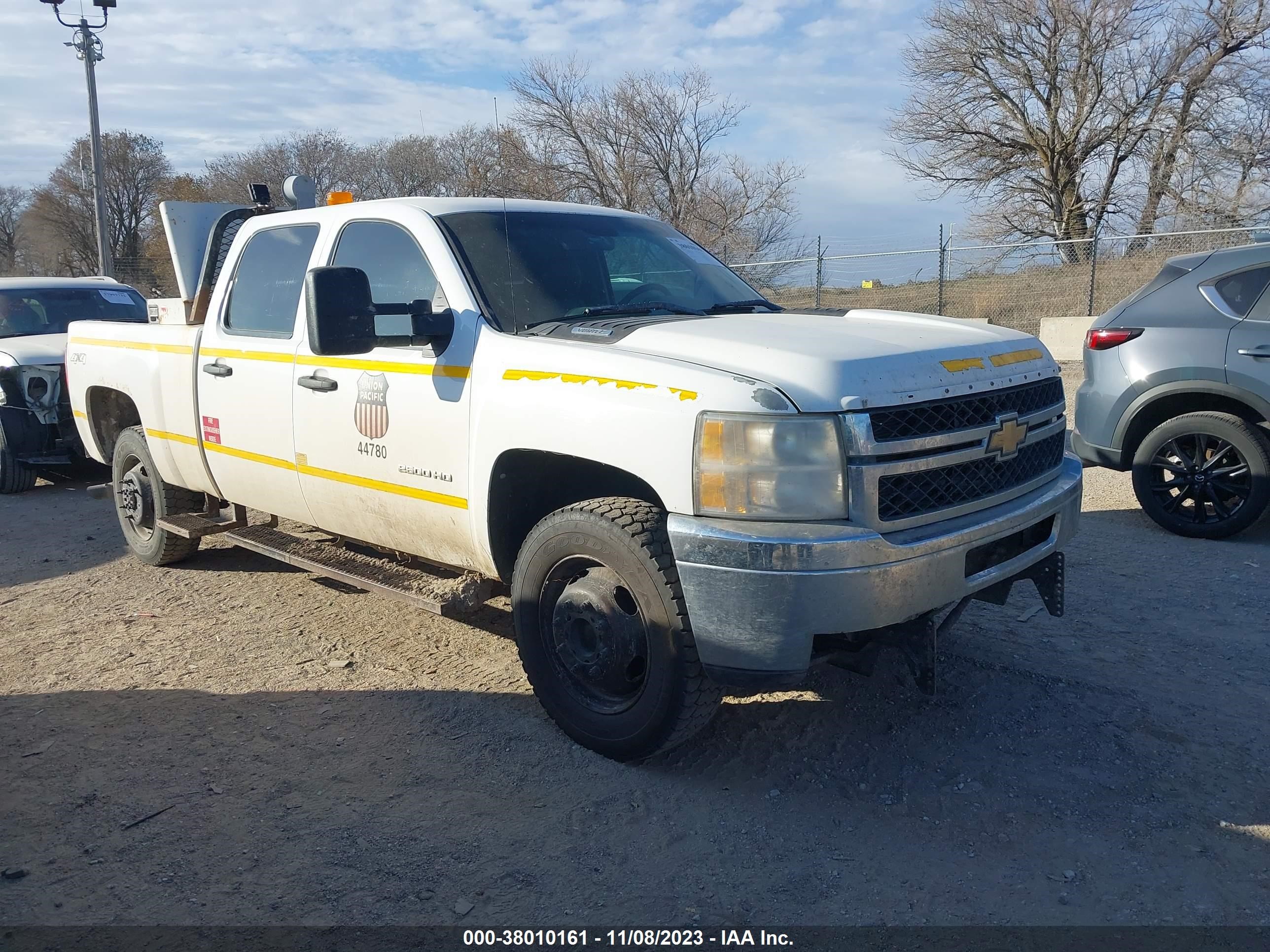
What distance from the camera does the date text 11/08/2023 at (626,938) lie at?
8.86 feet

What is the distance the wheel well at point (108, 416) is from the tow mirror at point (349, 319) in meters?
3.41

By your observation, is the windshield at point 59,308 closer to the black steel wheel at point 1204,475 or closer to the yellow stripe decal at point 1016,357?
the yellow stripe decal at point 1016,357

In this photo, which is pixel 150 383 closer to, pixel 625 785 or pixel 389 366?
pixel 389 366

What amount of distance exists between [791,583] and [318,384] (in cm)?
248

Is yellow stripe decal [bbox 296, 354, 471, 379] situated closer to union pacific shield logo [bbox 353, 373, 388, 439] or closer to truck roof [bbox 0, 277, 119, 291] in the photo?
union pacific shield logo [bbox 353, 373, 388, 439]

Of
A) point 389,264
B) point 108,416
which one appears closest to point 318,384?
point 389,264

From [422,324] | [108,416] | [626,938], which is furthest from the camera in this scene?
[108,416]

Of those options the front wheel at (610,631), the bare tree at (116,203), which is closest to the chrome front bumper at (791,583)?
the front wheel at (610,631)

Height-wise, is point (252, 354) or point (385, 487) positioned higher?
point (252, 354)

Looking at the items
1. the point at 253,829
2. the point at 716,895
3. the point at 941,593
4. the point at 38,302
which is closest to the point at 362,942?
the point at 253,829

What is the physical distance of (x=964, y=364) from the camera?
339cm

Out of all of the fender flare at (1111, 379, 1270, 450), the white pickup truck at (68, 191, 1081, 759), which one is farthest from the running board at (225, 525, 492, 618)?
the fender flare at (1111, 379, 1270, 450)

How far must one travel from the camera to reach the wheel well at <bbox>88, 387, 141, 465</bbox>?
6.57 metres

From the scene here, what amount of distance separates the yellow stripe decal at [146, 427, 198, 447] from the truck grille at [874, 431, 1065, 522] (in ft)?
12.8
